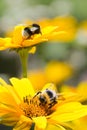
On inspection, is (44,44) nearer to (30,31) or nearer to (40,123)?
(30,31)

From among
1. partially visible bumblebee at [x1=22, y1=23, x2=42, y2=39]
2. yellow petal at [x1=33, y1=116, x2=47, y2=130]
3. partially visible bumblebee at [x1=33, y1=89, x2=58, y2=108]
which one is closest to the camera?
yellow petal at [x1=33, y1=116, x2=47, y2=130]

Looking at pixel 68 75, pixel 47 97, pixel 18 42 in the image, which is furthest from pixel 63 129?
pixel 68 75

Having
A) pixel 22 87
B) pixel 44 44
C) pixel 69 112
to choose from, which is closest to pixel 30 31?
pixel 22 87

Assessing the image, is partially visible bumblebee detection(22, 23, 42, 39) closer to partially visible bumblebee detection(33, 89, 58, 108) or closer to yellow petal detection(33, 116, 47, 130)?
partially visible bumblebee detection(33, 89, 58, 108)

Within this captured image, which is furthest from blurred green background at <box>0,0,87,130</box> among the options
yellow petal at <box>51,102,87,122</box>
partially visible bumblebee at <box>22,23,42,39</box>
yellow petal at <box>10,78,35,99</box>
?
yellow petal at <box>51,102,87,122</box>

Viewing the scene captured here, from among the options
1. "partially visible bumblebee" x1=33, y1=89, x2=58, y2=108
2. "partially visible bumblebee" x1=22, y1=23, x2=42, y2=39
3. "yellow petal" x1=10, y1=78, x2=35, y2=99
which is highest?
"partially visible bumblebee" x1=22, y1=23, x2=42, y2=39

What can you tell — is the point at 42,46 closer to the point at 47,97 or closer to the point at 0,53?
the point at 0,53
